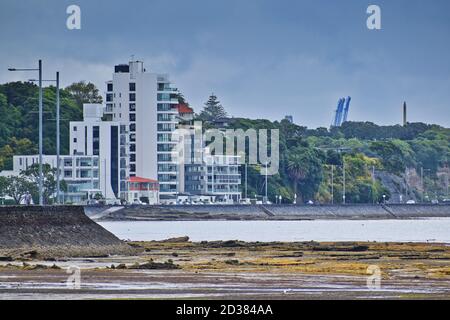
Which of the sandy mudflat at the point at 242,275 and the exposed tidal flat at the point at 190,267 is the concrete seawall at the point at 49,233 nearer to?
the exposed tidal flat at the point at 190,267

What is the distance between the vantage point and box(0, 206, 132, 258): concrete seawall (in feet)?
246

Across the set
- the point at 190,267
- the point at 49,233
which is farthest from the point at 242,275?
the point at 49,233

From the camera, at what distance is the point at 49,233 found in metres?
77.1

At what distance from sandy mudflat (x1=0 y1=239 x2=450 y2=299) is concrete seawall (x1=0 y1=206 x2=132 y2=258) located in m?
1.51

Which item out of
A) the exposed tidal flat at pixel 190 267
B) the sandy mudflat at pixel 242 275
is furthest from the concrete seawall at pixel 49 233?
the sandy mudflat at pixel 242 275

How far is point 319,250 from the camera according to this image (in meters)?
90.4

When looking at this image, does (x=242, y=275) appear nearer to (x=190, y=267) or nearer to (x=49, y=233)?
(x=190, y=267)

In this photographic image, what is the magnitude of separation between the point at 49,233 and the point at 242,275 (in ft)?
51.2

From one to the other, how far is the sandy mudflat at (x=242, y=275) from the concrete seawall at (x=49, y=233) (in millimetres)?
1509

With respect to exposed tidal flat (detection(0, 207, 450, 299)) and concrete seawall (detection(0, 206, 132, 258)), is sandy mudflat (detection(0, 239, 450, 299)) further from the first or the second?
concrete seawall (detection(0, 206, 132, 258))

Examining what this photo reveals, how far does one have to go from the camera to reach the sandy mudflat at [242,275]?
53531 mm
